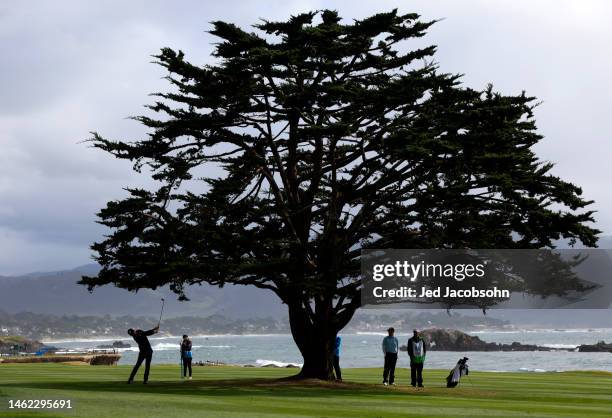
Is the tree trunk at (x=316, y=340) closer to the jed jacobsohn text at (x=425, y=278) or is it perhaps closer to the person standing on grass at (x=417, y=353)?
the jed jacobsohn text at (x=425, y=278)

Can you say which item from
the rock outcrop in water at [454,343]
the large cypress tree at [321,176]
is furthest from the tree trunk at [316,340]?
the rock outcrop in water at [454,343]

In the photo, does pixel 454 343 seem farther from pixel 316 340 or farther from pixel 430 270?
pixel 316 340

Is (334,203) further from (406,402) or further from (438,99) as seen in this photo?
(406,402)

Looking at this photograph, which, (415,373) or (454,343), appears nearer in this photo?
(415,373)

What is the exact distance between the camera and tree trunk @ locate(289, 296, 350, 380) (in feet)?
109

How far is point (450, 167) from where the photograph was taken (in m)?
31.8

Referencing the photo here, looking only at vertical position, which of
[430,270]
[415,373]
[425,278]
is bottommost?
[415,373]

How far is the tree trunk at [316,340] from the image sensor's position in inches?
1305

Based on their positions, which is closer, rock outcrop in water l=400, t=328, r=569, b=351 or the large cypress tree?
the large cypress tree

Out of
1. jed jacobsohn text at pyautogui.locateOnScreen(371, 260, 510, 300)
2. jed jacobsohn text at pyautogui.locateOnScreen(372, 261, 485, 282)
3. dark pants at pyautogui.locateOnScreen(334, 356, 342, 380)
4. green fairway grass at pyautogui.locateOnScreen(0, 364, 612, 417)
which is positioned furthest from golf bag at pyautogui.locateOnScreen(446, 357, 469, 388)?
dark pants at pyautogui.locateOnScreen(334, 356, 342, 380)

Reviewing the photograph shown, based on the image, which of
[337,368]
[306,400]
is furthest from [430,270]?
[306,400]

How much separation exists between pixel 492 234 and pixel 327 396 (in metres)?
10.3

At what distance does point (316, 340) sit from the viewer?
33281 mm

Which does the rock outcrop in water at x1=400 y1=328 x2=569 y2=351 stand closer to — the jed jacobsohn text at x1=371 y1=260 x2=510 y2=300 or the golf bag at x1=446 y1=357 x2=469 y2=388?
the jed jacobsohn text at x1=371 y1=260 x2=510 y2=300
